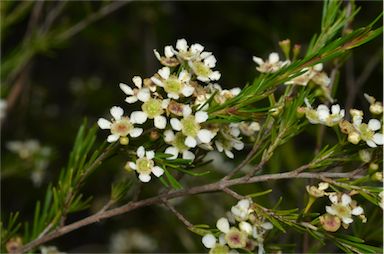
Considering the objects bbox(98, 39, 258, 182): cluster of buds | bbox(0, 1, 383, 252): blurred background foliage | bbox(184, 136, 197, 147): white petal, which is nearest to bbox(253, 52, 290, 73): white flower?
bbox(98, 39, 258, 182): cluster of buds

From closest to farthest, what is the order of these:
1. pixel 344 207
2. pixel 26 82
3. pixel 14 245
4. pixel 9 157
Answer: pixel 344 207
pixel 14 245
pixel 9 157
pixel 26 82

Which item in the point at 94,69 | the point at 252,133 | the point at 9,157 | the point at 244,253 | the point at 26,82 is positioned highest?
the point at 94,69

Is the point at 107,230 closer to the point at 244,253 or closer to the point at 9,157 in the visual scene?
the point at 9,157

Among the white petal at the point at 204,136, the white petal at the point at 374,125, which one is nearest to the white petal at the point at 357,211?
the white petal at the point at 374,125

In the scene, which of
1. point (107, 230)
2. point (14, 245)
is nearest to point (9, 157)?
point (107, 230)

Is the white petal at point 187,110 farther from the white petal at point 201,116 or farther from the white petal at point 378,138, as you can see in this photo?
the white petal at point 378,138

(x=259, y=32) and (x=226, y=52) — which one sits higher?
(x=226, y=52)

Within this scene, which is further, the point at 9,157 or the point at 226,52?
the point at 226,52
